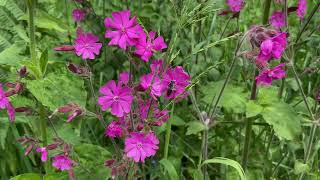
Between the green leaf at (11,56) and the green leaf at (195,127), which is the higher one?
the green leaf at (11,56)

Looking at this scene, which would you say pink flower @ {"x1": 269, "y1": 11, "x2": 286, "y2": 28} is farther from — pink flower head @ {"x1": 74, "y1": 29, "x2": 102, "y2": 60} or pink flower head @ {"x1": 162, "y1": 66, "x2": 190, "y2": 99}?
pink flower head @ {"x1": 74, "y1": 29, "x2": 102, "y2": 60}

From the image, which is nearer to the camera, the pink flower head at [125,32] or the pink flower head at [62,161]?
the pink flower head at [125,32]

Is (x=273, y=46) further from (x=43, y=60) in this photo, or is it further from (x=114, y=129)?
(x=43, y=60)

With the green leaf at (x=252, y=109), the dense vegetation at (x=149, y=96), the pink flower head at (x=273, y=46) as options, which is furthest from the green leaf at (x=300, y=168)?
the pink flower head at (x=273, y=46)

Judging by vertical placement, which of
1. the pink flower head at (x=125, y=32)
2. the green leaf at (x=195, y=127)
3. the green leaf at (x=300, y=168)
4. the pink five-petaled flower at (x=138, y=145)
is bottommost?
the green leaf at (x=300, y=168)

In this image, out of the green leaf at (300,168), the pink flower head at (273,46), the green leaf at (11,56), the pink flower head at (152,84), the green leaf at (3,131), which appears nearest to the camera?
the pink flower head at (152,84)

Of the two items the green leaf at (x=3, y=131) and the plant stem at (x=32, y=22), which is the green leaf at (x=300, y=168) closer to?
the plant stem at (x=32, y=22)

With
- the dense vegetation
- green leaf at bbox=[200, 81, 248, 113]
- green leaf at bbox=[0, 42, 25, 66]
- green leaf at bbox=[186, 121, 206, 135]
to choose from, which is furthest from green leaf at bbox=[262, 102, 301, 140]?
green leaf at bbox=[0, 42, 25, 66]

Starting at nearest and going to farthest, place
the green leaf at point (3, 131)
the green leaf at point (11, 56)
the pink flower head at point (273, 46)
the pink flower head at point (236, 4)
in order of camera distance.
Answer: the pink flower head at point (273, 46), the green leaf at point (11, 56), the green leaf at point (3, 131), the pink flower head at point (236, 4)

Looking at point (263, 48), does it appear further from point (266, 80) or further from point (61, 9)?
point (61, 9)
